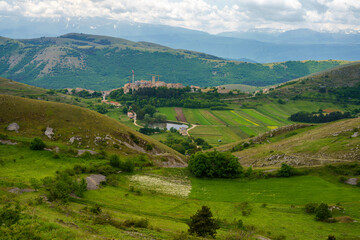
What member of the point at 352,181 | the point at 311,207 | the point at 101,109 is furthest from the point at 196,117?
the point at 311,207

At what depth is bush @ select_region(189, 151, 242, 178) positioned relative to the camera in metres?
59.2

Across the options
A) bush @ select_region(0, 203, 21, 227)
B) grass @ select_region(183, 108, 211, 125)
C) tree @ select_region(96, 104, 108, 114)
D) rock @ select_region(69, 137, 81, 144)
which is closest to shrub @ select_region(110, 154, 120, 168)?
rock @ select_region(69, 137, 81, 144)

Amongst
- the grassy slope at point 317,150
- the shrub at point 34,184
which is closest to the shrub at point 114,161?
the shrub at point 34,184

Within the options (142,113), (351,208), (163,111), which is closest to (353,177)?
(351,208)

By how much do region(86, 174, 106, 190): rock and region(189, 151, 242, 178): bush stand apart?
19.9 metres

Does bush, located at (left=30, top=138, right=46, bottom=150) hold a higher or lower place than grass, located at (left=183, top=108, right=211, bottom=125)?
higher

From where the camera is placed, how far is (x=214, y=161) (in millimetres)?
60594

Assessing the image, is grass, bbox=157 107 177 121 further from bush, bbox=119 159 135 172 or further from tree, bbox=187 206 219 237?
tree, bbox=187 206 219 237

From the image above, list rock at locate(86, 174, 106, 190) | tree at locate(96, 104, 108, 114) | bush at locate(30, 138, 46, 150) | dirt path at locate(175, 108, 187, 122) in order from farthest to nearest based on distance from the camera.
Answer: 1. tree at locate(96, 104, 108, 114)
2. dirt path at locate(175, 108, 187, 122)
3. bush at locate(30, 138, 46, 150)
4. rock at locate(86, 174, 106, 190)

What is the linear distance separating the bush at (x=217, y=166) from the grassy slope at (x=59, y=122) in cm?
1718

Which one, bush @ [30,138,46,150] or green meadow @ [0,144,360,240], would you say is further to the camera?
bush @ [30,138,46,150]

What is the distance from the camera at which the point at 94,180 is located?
47.4m

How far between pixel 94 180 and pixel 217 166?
25.2 metres

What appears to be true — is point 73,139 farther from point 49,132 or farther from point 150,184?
point 150,184
